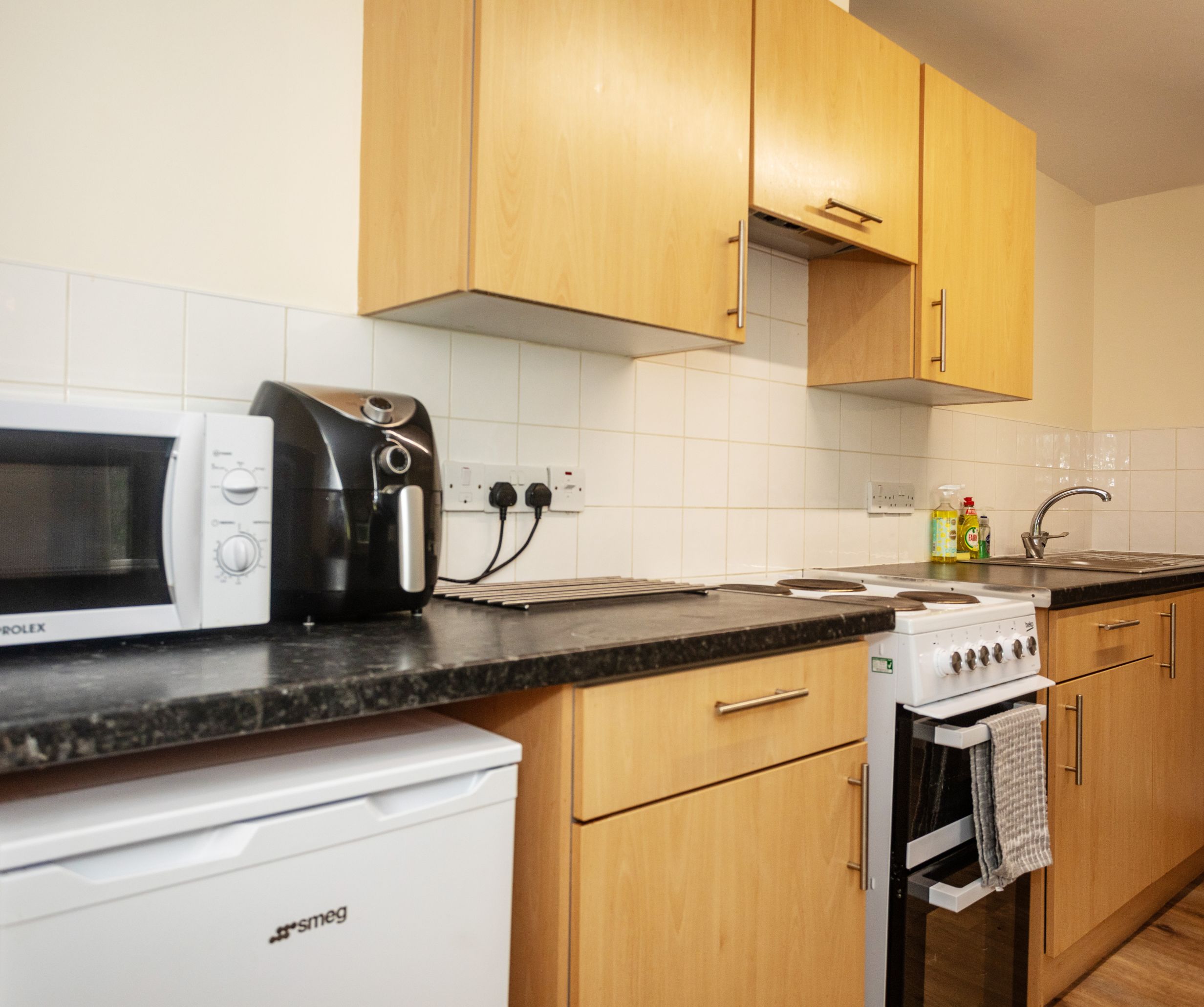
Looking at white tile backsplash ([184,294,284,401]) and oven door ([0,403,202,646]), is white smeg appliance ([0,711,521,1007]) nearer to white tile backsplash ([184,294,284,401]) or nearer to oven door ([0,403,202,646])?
oven door ([0,403,202,646])

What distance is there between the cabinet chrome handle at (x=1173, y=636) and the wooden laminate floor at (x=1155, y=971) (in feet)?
2.12

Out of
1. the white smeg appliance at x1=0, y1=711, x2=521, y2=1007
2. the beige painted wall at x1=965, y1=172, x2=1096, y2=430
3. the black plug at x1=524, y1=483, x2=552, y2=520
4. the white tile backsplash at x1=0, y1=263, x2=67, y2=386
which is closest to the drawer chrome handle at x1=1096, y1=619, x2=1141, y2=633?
the beige painted wall at x1=965, y1=172, x2=1096, y2=430

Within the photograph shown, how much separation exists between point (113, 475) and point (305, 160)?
2.26 feet

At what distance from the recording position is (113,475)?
96cm

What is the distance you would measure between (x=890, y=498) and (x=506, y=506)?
1.36 meters

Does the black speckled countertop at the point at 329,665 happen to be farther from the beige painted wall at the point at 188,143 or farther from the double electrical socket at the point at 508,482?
the beige painted wall at the point at 188,143

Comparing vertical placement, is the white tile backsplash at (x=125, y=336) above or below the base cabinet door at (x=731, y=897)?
above

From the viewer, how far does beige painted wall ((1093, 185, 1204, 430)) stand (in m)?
3.24

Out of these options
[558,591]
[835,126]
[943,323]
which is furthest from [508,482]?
[943,323]

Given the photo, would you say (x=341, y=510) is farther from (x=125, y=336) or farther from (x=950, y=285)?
(x=950, y=285)

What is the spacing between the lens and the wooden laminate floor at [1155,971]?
1943mm

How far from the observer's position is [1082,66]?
2.42 m

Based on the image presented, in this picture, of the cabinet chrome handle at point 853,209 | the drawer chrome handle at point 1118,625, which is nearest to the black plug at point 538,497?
the cabinet chrome handle at point 853,209

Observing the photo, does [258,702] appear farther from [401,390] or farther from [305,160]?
[305,160]
